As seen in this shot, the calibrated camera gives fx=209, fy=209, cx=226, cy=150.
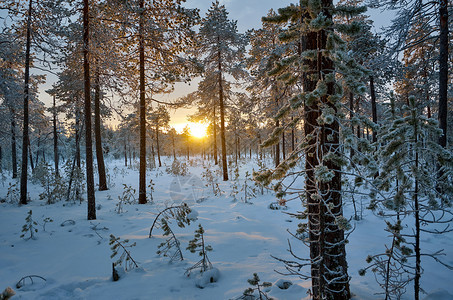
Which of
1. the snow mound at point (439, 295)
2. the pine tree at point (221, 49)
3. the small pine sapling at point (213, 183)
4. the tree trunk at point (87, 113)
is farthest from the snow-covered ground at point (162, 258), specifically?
the pine tree at point (221, 49)

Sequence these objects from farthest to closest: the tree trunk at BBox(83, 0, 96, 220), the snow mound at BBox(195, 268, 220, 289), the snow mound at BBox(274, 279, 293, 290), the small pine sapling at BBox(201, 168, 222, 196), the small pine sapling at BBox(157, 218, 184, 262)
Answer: the small pine sapling at BBox(201, 168, 222, 196)
the tree trunk at BBox(83, 0, 96, 220)
the small pine sapling at BBox(157, 218, 184, 262)
the snow mound at BBox(195, 268, 220, 289)
the snow mound at BBox(274, 279, 293, 290)

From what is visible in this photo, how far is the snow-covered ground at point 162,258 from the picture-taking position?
9.50ft

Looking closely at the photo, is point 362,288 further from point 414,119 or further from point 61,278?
point 61,278

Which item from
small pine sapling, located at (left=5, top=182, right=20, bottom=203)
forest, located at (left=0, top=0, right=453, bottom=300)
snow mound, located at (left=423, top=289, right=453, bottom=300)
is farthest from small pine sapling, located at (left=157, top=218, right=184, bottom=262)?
small pine sapling, located at (left=5, top=182, right=20, bottom=203)

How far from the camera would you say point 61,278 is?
10.8ft

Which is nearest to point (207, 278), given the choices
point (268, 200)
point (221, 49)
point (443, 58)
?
point (268, 200)

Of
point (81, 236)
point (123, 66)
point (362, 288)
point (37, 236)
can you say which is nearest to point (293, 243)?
point (362, 288)

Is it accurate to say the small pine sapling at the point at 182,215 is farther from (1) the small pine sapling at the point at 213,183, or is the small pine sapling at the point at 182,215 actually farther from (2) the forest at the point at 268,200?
(1) the small pine sapling at the point at 213,183

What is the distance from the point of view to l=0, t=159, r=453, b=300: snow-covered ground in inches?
114

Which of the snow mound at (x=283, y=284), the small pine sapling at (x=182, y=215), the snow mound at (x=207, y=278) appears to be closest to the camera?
the snow mound at (x=283, y=284)

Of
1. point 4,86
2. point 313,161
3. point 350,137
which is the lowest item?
point 313,161

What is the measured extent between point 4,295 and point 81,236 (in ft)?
13.9

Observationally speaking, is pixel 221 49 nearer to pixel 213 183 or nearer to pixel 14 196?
pixel 213 183

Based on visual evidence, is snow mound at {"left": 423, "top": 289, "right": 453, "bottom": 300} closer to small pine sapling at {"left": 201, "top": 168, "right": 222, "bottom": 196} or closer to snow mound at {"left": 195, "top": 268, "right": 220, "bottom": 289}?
snow mound at {"left": 195, "top": 268, "right": 220, "bottom": 289}
